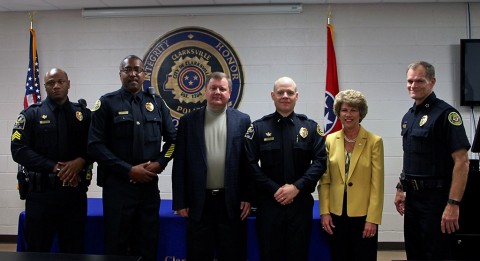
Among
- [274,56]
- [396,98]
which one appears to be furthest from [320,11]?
[396,98]

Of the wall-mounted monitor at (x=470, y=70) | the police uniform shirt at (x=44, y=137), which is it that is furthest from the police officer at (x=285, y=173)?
the wall-mounted monitor at (x=470, y=70)

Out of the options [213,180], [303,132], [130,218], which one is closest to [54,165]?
[130,218]

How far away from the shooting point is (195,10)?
14.0ft

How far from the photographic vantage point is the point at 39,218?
2.43 meters

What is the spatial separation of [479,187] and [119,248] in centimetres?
250

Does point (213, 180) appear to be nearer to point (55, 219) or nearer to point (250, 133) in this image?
point (250, 133)

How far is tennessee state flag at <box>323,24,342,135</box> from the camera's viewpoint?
420 cm

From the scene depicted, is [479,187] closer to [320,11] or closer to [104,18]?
[320,11]

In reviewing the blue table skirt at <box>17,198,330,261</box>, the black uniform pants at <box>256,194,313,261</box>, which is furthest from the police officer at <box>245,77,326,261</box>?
the blue table skirt at <box>17,198,330,261</box>

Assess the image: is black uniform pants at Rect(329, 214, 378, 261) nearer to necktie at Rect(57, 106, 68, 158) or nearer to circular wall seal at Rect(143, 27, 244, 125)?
necktie at Rect(57, 106, 68, 158)

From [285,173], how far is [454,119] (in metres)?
1.09

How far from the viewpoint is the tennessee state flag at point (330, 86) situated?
165 inches

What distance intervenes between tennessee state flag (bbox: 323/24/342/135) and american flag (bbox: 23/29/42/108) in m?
3.40

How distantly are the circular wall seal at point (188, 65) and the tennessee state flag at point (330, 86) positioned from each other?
1.01 metres
